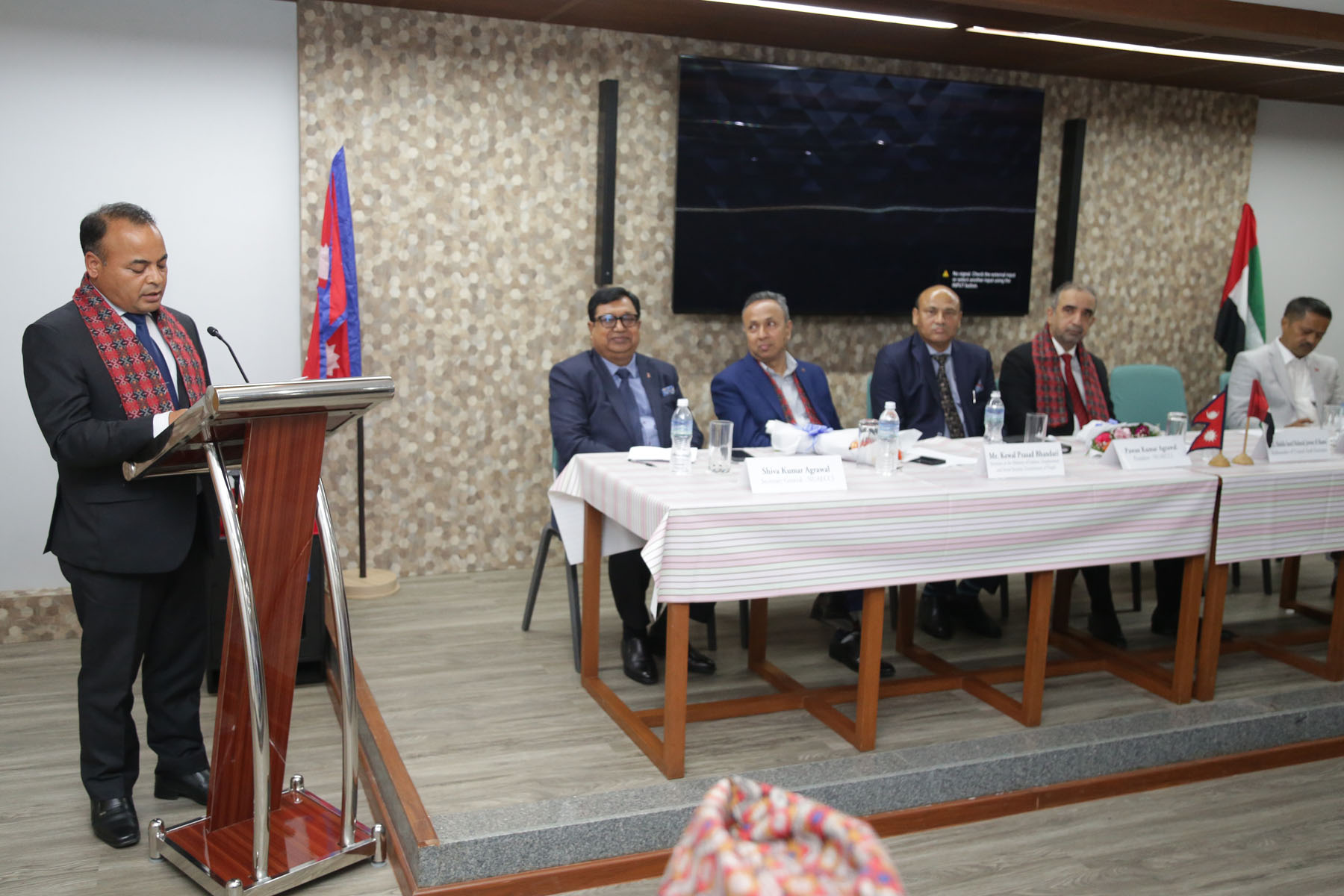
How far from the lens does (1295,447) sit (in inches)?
139

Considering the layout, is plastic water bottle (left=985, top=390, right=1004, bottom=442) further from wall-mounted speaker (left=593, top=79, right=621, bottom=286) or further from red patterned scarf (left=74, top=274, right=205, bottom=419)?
red patterned scarf (left=74, top=274, right=205, bottom=419)

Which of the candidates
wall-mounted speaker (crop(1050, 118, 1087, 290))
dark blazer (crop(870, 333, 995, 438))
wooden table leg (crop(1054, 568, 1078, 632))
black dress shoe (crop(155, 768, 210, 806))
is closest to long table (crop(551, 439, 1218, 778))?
wooden table leg (crop(1054, 568, 1078, 632))

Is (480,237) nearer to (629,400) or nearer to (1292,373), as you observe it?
(629,400)

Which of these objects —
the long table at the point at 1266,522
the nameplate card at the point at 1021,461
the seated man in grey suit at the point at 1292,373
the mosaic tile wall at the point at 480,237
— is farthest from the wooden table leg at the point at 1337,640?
the mosaic tile wall at the point at 480,237

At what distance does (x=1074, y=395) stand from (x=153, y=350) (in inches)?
129

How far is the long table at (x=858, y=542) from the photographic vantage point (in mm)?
2686

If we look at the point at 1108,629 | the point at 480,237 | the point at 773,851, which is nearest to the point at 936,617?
the point at 1108,629

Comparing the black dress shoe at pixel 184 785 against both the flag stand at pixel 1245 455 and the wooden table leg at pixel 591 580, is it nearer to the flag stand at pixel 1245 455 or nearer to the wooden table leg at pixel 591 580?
the wooden table leg at pixel 591 580

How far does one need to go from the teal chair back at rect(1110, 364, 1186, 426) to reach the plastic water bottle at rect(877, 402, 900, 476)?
2.08m

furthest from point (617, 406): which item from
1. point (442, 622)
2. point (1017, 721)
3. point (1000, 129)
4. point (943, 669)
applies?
point (1000, 129)

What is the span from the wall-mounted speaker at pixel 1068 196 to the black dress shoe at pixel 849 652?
113 inches

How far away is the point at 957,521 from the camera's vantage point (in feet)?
9.57

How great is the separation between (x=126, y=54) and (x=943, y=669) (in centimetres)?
365

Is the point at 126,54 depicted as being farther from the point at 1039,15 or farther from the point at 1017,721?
the point at 1017,721
